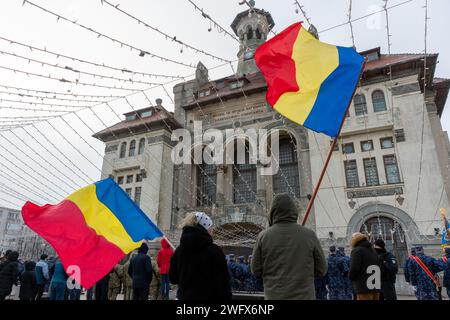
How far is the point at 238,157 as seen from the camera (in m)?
19.7

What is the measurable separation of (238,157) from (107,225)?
47.7 feet

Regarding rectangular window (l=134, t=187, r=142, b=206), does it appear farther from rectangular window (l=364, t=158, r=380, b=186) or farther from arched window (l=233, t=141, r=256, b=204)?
rectangular window (l=364, t=158, r=380, b=186)

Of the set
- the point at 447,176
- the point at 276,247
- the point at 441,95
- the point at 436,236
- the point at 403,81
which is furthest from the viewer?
the point at 441,95

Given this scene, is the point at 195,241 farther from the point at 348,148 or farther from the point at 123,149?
the point at 123,149

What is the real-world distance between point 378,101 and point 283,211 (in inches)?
617

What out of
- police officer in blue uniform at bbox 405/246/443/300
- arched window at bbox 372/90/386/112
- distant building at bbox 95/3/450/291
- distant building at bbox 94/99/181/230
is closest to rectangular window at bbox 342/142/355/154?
distant building at bbox 95/3/450/291

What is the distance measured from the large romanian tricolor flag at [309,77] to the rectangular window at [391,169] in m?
11.4

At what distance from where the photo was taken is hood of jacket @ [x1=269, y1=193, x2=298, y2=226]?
305cm

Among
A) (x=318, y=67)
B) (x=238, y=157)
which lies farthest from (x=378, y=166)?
(x=318, y=67)

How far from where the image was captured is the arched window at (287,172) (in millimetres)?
17828

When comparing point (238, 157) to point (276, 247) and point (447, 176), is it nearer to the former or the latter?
point (447, 176)

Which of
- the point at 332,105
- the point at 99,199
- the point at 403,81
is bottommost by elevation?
the point at 99,199

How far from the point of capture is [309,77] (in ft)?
18.5

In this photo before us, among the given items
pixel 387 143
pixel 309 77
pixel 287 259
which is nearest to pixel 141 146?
pixel 387 143
